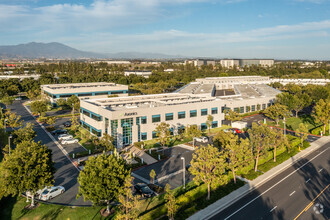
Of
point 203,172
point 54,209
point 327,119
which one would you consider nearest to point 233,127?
point 327,119

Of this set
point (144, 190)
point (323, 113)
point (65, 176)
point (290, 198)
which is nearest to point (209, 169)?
point (144, 190)

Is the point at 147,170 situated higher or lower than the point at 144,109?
lower

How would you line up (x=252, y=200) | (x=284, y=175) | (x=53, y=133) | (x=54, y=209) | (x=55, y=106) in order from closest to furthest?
1. (x=54, y=209)
2. (x=252, y=200)
3. (x=284, y=175)
4. (x=53, y=133)
5. (x=55, y=106)

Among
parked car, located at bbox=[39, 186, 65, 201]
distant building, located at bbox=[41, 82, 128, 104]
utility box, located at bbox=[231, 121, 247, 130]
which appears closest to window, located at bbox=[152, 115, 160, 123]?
utility box, located at bbox=[231, 121, 247, 130]

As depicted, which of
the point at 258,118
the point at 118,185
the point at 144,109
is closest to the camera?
the point at 118,185

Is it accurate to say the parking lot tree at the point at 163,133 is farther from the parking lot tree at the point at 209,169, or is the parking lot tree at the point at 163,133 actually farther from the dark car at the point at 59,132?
the dark car at the point at 59,132

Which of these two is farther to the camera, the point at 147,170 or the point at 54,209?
the point at 147,170

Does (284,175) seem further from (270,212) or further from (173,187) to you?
(173,187)
